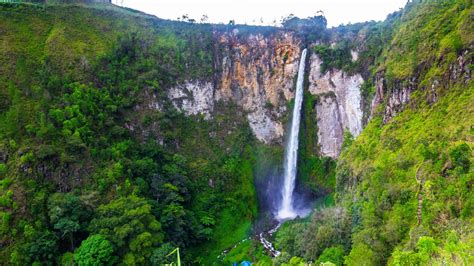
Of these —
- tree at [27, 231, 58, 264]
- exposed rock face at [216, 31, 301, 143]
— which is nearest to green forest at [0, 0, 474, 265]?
tree at [27, 231, 58, 264]

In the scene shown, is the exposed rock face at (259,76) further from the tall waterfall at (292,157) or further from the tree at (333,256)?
the tree at (333,256)

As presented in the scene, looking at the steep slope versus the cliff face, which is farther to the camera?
the cliff face

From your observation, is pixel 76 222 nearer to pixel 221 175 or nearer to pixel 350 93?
pixel 221 175

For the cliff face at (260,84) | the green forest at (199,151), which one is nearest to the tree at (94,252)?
the green forest at (199,151)

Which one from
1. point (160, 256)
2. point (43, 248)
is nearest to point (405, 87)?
point (160, 256)

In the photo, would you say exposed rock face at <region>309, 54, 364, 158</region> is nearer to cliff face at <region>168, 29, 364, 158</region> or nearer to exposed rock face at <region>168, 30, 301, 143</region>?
cliff face at <region>168, 29, 364, 158</region>

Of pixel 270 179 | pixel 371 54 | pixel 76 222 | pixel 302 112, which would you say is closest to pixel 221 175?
pixel 270 179
